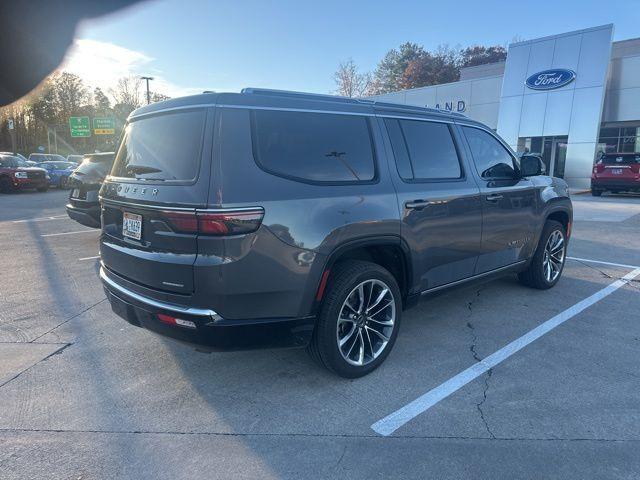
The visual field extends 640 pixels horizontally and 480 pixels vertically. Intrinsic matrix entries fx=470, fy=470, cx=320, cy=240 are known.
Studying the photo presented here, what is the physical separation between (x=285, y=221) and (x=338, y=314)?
796mm

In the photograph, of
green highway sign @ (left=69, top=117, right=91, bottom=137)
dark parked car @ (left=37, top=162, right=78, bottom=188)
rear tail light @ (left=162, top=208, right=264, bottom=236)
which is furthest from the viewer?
green highway sign @ (left=69, top=117, right=91, bottom=137)

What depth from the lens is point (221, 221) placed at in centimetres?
273

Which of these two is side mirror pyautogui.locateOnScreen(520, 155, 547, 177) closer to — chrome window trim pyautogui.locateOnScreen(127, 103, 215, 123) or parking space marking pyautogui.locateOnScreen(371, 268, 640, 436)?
parking space marking pyautogui.locateOnScreen(371, 268, 640, 436)

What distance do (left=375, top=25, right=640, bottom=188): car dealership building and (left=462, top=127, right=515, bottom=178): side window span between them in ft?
62.6

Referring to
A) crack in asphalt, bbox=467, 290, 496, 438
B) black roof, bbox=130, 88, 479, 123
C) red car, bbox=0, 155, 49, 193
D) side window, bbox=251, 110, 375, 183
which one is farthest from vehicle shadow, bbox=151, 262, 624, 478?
red car, bbox=0, 155, 49, 193

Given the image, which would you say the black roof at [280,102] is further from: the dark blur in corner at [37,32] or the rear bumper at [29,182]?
the rear bumper at [29,182]

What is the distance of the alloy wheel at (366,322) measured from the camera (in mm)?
3445

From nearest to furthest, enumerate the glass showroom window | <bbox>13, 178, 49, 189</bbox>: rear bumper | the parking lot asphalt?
the parking lot asphalt
<bbox>13, 178, 49, 189</bbox>: rear bumper
the glass showroom window

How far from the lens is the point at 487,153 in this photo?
470cm

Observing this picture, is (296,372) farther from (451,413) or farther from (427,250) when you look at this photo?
(427,250)

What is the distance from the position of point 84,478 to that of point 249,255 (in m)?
1.45

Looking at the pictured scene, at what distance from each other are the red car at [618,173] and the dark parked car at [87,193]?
57.2 feet

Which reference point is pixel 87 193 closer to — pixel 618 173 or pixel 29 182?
pixel 29 182

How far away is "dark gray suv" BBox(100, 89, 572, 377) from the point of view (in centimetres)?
281
